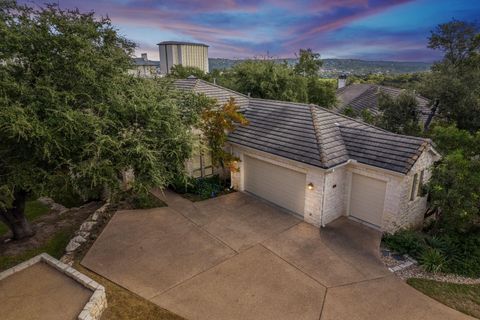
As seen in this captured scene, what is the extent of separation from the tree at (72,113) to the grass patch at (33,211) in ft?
17.7

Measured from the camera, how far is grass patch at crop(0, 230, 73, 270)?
9055 millimetres

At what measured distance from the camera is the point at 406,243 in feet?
32.6

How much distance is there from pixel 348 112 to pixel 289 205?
16.3 metres

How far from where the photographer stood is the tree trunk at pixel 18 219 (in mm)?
9731

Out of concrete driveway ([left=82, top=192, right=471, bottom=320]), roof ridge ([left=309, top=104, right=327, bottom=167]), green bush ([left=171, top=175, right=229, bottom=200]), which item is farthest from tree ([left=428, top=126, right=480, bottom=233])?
green bush ([left=171, top=175, right=229, bottom=200])

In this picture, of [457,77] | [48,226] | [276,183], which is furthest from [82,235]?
[457,77]

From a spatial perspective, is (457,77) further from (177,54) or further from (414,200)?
(177,54)

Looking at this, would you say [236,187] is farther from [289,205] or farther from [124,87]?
[124,87]

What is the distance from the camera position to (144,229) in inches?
441

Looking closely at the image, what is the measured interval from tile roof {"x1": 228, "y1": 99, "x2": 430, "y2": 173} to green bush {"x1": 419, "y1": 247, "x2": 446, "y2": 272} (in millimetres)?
2873

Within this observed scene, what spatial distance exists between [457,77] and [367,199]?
10.4m

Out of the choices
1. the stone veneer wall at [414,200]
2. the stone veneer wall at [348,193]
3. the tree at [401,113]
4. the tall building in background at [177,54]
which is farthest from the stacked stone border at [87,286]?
the tall building in background at [177,54]

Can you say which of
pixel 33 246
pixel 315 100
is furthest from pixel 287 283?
pixel 315 100

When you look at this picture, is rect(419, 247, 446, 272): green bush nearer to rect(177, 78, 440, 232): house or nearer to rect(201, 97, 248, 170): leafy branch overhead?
rect(177, 78, 440, 232): house
